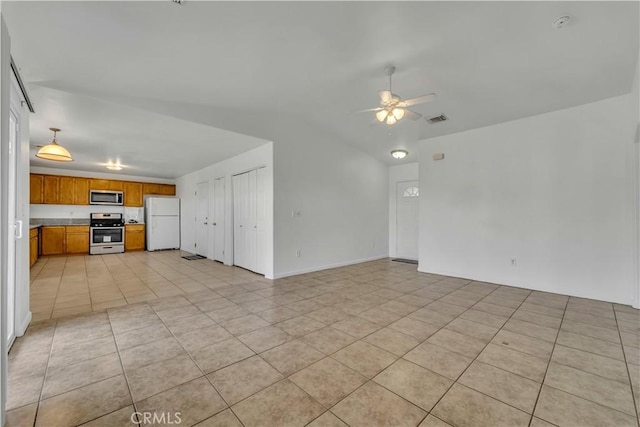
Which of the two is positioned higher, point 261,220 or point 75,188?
point 75,188

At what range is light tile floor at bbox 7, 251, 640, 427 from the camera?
1.63m

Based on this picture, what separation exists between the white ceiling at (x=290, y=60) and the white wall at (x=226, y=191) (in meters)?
0.73

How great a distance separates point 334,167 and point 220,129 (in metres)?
2.54

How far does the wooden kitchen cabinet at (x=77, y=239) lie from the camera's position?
7348mm

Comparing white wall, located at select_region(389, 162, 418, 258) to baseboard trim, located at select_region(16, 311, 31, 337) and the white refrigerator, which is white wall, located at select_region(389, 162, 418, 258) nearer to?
baseboard trim, located at select_region(16, 311, 31, 337)

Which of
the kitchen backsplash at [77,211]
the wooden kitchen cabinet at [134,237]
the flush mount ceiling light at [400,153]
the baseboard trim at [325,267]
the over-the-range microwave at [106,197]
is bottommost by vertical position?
the baseboard trim at [325,267]

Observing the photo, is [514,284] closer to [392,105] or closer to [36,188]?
[392,105]

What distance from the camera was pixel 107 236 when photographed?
7.80 metres

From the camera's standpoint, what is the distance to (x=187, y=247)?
27.6 feet

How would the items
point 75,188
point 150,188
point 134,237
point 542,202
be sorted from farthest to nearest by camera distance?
point 150,188, point 134,237, point 75,188, point 542,202

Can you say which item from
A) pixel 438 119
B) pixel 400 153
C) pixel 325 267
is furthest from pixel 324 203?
pixel 438 119

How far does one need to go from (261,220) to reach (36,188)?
6.78 metres

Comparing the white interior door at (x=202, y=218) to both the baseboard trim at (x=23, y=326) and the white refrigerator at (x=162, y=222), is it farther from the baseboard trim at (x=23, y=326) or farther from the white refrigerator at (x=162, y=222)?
the baseboard trim at (x=23, y=326)

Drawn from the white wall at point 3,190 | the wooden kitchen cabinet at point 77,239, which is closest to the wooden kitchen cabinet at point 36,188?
the wooden kitchen cabinet at point 77,239
